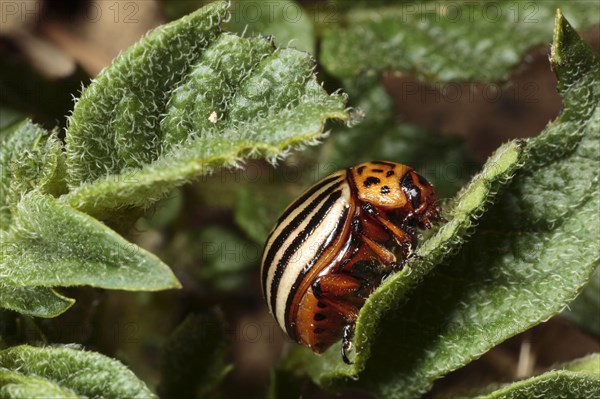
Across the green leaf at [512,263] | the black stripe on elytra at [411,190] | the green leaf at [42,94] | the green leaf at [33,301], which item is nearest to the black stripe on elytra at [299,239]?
the black stripe on elytra at [411,190]

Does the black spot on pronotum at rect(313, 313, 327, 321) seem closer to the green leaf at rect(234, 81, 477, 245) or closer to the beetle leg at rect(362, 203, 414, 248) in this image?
the beetle leg at rect(362, 203, 414, 248)

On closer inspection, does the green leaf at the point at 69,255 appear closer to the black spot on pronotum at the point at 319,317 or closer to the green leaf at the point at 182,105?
the green leaf at the point at 182,105

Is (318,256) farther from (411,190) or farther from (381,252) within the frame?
(411,190)

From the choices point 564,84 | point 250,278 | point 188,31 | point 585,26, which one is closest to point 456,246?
point 564,84

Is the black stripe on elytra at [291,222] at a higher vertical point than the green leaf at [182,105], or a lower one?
lower

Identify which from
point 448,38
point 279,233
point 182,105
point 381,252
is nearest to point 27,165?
point 182,105

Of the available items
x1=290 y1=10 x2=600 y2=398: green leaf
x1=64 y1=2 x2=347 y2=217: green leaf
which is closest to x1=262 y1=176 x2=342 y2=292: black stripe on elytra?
x1=290 y1=10 x2=600 y2=398: green leaf
